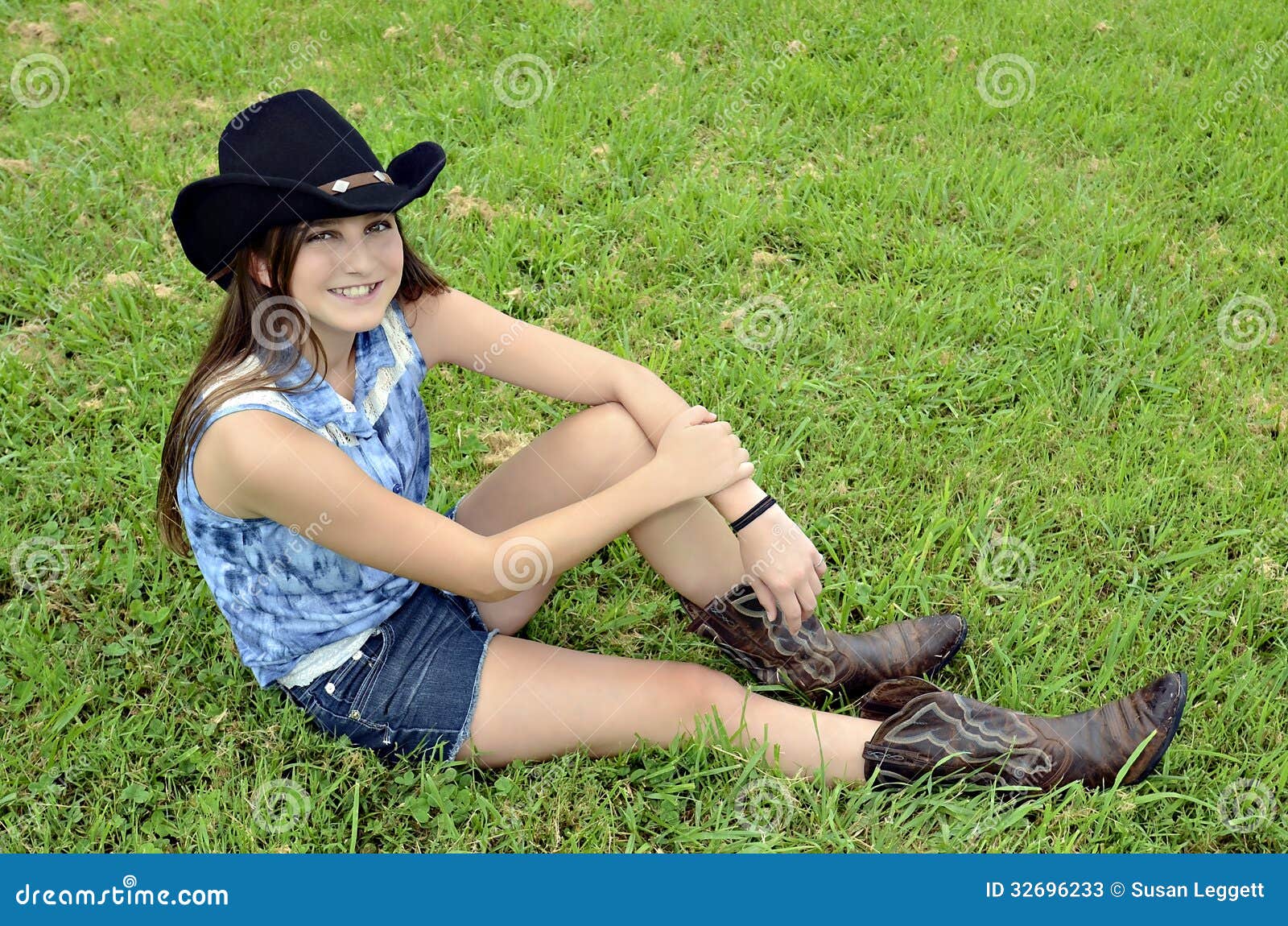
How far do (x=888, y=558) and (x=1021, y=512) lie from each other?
43 centimetres

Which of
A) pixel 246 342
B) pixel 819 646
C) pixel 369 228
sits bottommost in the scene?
pixel 819 646

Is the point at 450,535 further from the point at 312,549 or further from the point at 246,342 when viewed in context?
the point at 246,342

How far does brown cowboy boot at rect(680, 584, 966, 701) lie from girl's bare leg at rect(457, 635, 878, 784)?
0.13 metres

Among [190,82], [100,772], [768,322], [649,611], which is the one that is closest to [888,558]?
[649,611]

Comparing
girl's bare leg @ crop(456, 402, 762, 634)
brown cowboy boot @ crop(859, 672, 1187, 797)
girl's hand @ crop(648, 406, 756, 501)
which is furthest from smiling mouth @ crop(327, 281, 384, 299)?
brown cowboy boot @ crop(859, 672, 1187, 797)

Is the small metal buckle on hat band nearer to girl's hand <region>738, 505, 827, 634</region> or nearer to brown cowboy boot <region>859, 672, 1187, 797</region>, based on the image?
girl's hand <region>738, 505, 827, 634</region>

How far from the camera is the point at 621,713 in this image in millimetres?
2520

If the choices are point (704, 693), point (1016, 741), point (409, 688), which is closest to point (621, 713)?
point (704, 693)

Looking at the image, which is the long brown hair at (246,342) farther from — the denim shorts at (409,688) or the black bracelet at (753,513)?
the black bracelet at (753,513)

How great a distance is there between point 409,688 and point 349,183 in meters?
1.06

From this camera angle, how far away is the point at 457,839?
2492 mm

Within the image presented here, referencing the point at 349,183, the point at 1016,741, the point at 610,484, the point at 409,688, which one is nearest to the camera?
the point at 349,183

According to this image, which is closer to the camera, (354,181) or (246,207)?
(246,207)

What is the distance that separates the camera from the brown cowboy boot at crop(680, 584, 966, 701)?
2.67 meters
